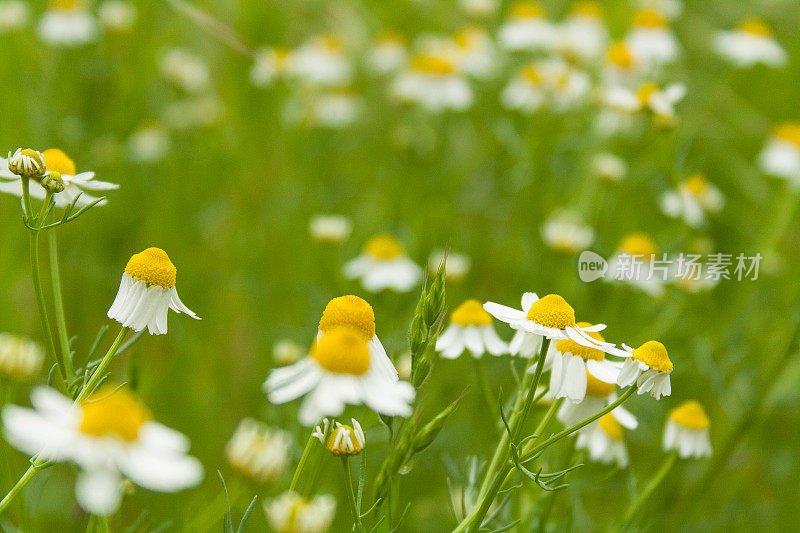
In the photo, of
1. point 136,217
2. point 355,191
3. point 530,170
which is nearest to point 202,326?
point 136,217

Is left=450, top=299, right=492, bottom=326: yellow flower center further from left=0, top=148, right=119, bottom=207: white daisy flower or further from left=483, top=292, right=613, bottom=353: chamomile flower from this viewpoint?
left=0, top=148, right=119, bottom=207: white daisy flower

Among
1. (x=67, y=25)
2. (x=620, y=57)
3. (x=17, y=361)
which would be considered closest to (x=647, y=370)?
(x=17, y=361)

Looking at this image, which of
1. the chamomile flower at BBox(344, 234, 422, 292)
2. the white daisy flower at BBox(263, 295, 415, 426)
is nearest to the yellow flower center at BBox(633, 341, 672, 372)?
the white daisy flower at BBox(263, 295, 415, 426)

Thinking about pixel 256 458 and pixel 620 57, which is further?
pixel 620 57

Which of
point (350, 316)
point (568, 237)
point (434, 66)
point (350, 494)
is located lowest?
point (568, 237)

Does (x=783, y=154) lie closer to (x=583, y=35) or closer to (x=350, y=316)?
(x=583, y=35)

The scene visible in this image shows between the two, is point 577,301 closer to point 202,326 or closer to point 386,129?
point 202,326
